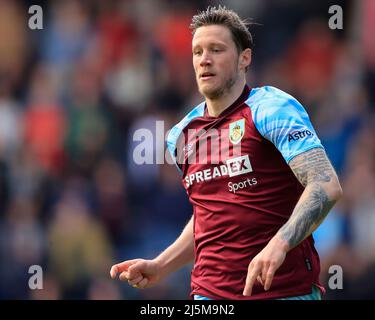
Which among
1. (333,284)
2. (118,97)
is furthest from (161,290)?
(118,97)

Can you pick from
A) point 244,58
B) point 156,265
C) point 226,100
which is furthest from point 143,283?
point 244,58

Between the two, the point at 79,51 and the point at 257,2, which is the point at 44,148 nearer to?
the point at 79,51

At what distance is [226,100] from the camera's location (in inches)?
223

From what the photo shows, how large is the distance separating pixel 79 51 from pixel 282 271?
25.4ft

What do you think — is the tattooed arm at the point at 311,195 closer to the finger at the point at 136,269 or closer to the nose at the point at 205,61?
the nose at the point at 205,61

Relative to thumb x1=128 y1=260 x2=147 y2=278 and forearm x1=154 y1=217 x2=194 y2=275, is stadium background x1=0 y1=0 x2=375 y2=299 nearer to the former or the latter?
forearm x1=154 y1=217 x2=194 y2=275

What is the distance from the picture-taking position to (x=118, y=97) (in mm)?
11828

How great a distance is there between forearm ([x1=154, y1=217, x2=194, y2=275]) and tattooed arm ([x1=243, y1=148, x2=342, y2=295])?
1189 millimetres

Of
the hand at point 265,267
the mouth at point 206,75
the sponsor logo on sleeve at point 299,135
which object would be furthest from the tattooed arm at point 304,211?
the mouth at point 206,75

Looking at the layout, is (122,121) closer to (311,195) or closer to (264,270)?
(311,195)

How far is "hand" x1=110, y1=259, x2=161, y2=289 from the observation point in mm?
5527

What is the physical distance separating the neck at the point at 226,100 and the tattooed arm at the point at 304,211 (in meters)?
0.80

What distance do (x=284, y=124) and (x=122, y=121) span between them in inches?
260

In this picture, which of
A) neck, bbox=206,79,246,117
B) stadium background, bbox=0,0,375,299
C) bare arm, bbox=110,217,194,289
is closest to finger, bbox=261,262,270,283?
bare arm, bbox=110,217,194,289
